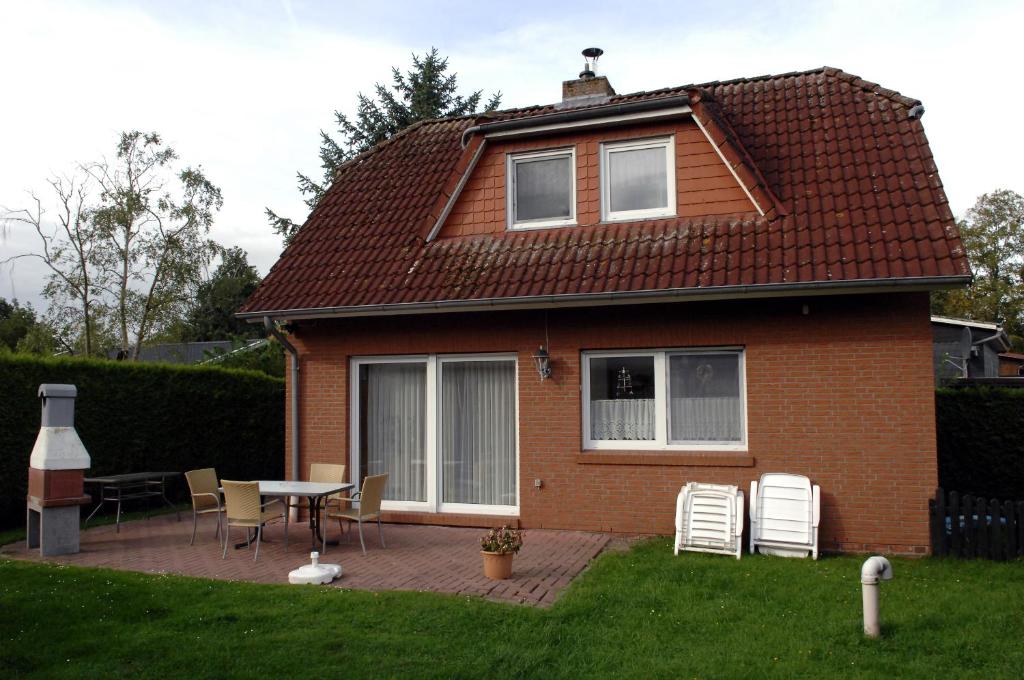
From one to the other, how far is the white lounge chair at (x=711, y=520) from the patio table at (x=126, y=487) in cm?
768

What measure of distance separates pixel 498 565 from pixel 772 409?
3936 mm

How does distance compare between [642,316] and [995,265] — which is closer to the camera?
[642,316]

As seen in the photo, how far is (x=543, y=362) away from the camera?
416 inches

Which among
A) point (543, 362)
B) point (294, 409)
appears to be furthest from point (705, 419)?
point (294, 409)

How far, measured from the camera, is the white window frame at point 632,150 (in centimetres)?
1095

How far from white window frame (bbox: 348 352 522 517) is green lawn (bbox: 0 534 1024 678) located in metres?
3.21

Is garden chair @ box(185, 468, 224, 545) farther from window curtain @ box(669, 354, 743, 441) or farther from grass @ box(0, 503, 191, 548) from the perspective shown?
window curtain @ box(669, 354, 743, 441)

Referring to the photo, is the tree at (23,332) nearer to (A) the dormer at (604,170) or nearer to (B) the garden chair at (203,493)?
(B) the garden chair at (203,493)

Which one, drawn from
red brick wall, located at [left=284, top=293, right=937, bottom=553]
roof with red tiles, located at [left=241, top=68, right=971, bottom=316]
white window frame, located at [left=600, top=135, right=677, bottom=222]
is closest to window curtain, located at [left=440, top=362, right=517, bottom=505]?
red brick wall, located at [left=284, top=293, right=937, bottom=553]

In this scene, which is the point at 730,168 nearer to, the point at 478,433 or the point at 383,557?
the point at 478,433

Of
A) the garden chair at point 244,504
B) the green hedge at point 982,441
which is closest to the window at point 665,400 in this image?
the garden chair at point 244,504

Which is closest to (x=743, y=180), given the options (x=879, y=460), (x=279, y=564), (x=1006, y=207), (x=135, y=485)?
(x=879, y=460)

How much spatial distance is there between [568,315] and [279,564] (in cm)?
465

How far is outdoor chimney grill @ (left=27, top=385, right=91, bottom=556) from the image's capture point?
31.2 ft
